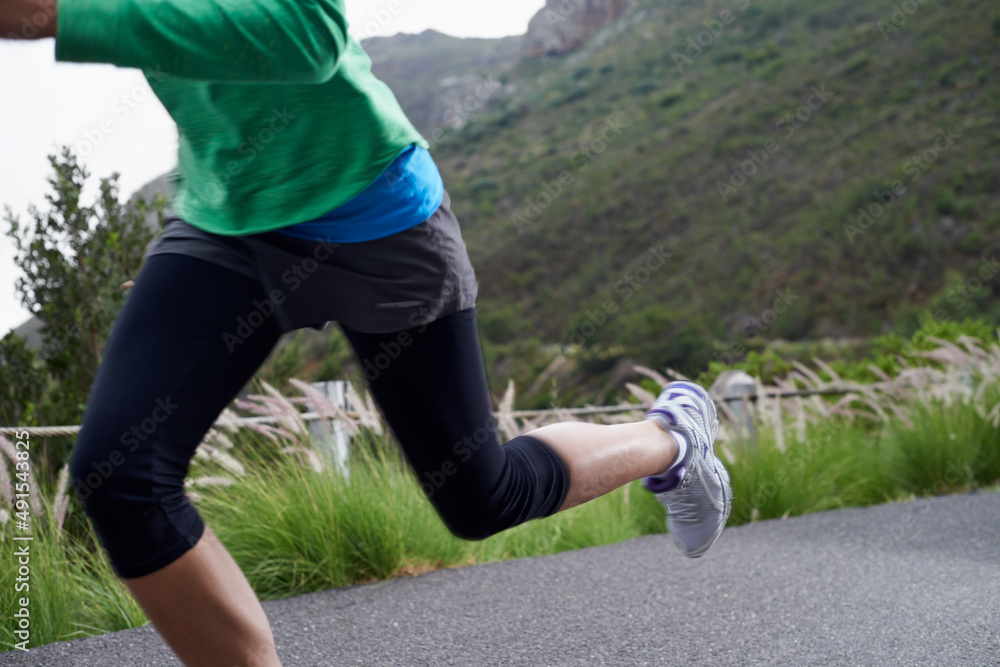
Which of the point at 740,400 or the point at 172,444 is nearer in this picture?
the point at 172,444

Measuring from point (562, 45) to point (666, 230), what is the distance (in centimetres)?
4967

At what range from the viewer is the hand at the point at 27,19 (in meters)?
0.98

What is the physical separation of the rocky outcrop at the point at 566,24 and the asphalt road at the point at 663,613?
86588 mm

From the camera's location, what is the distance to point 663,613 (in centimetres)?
259

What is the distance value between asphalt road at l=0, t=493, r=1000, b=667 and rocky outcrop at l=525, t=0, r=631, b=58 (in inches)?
3409

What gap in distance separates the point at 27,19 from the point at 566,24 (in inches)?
3803

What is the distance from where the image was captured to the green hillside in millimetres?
31031

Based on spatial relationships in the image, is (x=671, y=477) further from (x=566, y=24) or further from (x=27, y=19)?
(x=566, y=24)

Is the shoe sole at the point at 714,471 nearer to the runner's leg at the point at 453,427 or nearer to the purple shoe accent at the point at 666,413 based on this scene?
the purple shoe accent at the point at 666,413

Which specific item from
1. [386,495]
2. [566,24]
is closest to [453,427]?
[386,495]

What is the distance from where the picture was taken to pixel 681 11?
197 ft

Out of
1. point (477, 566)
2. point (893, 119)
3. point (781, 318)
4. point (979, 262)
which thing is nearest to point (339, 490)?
point (477, 566)

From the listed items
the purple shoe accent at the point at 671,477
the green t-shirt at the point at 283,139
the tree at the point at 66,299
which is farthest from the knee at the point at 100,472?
the tree at the point at 66,299

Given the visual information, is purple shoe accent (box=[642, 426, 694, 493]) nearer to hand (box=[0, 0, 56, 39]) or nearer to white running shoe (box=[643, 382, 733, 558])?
white running shoe (box=[643, 382, 733, 558])
